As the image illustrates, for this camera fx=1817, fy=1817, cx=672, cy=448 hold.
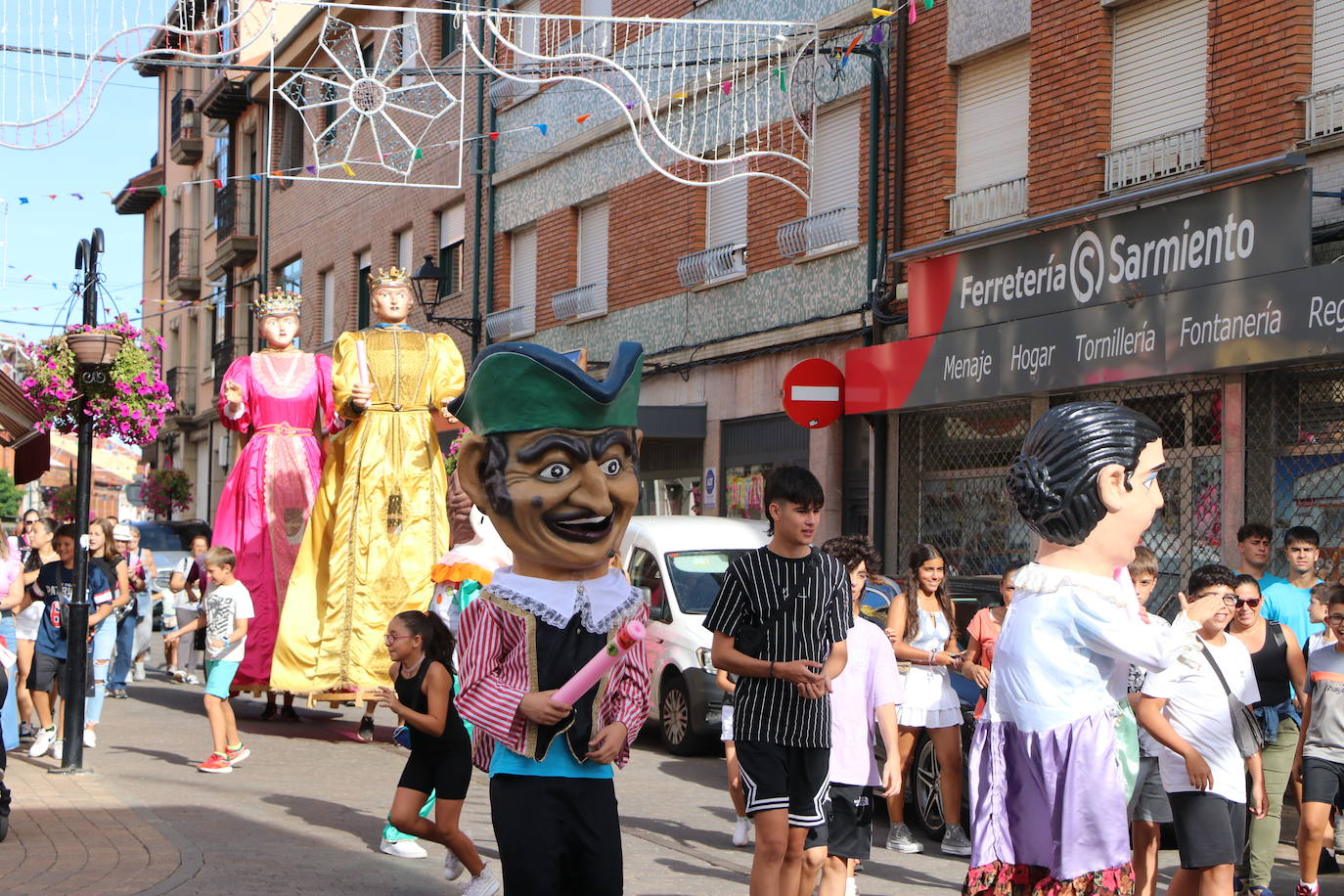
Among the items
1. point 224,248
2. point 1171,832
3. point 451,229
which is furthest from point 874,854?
point 224,248

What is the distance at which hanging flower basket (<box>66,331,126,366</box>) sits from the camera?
11328 mm

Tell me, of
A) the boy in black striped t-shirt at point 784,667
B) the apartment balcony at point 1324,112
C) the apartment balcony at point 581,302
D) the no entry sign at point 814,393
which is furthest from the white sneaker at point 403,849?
the apartment balcony at point 581,302

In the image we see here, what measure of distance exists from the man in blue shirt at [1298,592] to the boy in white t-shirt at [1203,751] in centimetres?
312

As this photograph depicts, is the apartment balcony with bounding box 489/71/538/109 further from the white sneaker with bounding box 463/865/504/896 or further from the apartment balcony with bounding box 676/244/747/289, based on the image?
the white sneaker with bounding box 463/865/504/896

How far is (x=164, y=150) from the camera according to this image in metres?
49.3

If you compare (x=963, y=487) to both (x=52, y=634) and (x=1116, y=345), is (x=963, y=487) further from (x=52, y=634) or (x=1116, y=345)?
(x=52, y=634)

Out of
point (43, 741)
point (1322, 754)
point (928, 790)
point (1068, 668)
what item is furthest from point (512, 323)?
point (1068, 668)

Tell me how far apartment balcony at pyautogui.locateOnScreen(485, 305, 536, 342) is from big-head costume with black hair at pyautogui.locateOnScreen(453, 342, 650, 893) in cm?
1965

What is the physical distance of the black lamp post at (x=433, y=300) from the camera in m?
23.5

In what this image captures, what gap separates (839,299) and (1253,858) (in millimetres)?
10269

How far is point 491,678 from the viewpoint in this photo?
5.26m

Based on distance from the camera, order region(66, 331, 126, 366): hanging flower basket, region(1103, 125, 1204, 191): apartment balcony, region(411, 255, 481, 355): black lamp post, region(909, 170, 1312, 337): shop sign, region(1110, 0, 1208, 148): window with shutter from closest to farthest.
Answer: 1. region(66, 331, 126, 366): hanging flower basket
2. region(909, 170, 1312, 337): shop sign
3. region(1103, 125, 1204, 191): apartment balcony
4. region(1110, 0, 1208, 148): window with shutter
5. region(411, 255, 481, 355): black lamp post

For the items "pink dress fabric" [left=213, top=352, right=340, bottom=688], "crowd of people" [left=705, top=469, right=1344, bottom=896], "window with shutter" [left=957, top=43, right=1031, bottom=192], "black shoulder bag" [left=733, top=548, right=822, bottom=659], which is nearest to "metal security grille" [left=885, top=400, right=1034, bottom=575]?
"window with shutter" [left=957, top=43, right=1031, bottom=192]

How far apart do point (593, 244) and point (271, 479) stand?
36.0 feet
